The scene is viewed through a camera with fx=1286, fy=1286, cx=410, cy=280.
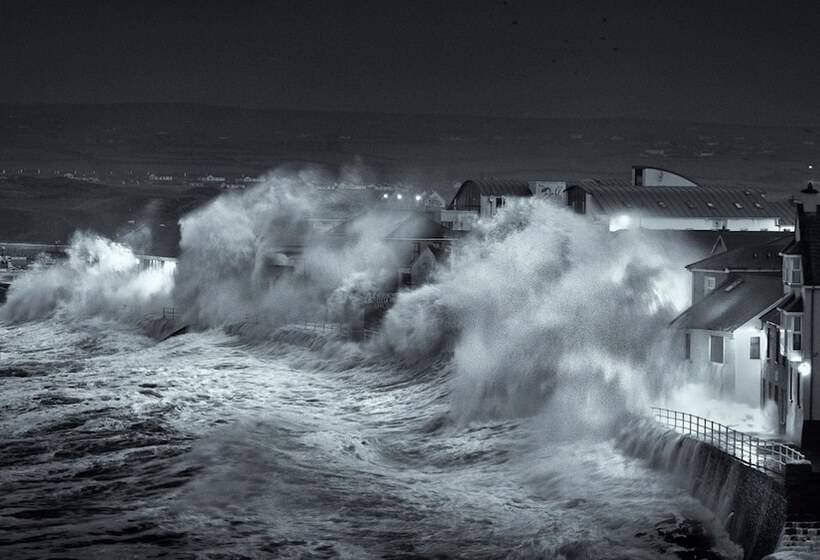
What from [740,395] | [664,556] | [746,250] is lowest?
[664,556]

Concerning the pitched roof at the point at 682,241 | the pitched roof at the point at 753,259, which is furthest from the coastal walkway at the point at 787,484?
the pitched roof at the point at 682,241

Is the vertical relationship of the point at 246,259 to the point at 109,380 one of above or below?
above

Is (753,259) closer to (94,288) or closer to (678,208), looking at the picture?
(678,208)

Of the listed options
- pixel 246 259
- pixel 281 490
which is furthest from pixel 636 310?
pixel 246 259

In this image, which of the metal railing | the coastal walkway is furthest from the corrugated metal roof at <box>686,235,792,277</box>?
the coastal walkway

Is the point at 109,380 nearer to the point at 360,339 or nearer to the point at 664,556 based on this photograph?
the point at 360,339

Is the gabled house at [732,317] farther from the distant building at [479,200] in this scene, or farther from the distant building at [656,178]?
the distant building at [479,200]

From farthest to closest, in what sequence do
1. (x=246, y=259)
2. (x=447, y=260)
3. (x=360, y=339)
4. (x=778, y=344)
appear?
(x=246, y=259), (x=447, y=260), (x=360, y=339), (x=778, y=344)
